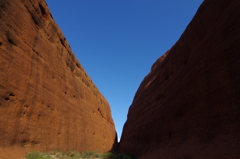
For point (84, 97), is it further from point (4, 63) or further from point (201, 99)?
point (201, 99)

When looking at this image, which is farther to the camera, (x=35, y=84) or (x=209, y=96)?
(x=35, y=84)

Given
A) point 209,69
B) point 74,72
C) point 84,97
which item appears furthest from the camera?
point 84,97

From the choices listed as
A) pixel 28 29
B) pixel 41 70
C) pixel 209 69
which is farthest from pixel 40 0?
pixel 209 69

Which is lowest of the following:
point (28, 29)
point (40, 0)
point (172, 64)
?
point (28, 29)

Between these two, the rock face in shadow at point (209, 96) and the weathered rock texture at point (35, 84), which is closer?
the rock face in shadow at point (209, 96)

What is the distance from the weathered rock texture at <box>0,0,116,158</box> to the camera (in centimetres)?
902

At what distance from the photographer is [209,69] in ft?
32.6

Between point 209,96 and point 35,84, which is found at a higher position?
point 35,84

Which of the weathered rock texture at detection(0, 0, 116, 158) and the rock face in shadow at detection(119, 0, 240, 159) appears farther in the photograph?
the weathered rock texture at detection(0, 0, 116, 158)

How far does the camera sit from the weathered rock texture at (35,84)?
9.02 meters

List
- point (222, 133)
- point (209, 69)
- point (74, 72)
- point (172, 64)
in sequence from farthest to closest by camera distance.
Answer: point (74, 72) → point (172, 64) → point (209, 69) → point (222, 133)

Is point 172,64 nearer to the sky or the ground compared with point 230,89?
nearer to the sky

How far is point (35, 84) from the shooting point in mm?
11516

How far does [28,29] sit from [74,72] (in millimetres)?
9208
